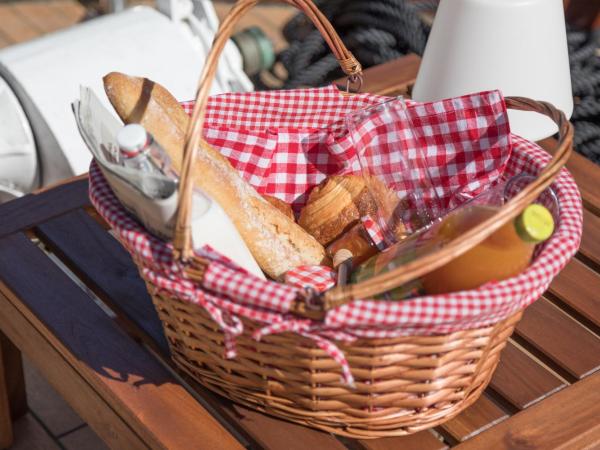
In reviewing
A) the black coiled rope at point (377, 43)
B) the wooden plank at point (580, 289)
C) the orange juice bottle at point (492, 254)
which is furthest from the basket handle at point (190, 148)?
the black coiled rope at point (377, 43)

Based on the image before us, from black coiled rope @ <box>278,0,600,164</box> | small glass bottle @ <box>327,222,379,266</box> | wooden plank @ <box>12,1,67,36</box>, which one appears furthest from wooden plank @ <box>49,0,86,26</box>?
small glass bottle @ <box>327,222,379,266</box>

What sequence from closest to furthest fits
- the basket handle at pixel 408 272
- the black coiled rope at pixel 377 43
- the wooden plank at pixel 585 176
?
the basket handle at pixel 408 272 < the wooden plank at pixel 585 176 < the black coiled rope at pixel 377 43

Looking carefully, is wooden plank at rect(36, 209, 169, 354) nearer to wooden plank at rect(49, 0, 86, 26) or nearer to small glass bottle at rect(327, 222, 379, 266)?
small glass bottle at rect(327, 222, 379, 266)

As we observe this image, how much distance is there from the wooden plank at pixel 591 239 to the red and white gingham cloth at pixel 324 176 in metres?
0.26

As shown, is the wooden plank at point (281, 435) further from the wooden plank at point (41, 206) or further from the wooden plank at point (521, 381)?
the wooden plank at point (41, 206)

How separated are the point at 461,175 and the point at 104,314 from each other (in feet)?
1.59

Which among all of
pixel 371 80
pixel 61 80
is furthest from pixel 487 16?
pixel 61 80

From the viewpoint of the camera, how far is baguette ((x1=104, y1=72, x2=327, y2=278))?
3.18 feet

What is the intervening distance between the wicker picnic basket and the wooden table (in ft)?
0.11

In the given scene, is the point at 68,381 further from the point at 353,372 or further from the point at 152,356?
the point at 353,372

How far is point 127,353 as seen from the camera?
3.35 feet

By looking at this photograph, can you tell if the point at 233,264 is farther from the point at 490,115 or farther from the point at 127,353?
the point at 490,115

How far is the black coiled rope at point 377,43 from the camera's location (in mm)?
1865

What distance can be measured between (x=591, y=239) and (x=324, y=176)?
1.36 ft
